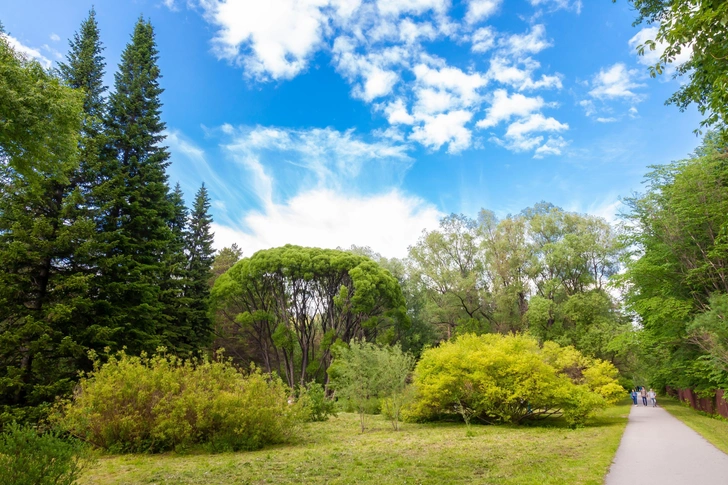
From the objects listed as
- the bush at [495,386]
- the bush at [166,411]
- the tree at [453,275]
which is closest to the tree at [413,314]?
the tree at [453,275]

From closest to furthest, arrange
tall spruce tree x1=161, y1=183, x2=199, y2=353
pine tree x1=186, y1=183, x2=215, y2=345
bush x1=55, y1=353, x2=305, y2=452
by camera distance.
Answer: bush x1=55, y1=353, x2=305, y2=452 < tall spruce tree x1=161, y1=183, x2=199, y2=353 < pine tree x1=186, y1=183, x2=215, y2=345

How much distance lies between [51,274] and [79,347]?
3035mm

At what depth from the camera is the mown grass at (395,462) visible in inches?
292

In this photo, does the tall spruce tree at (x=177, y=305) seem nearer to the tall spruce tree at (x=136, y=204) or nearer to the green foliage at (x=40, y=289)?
the tall spruce tree at (x=136, y=204)

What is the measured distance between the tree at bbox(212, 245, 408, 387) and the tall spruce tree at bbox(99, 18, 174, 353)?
22.2 ft

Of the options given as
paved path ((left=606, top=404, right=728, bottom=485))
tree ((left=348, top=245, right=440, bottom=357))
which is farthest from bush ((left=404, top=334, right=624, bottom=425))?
tree ((left=348, top=245, right=440, bottom=357))

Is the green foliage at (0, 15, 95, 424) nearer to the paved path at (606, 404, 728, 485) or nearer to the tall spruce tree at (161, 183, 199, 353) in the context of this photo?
the tall spruce tree at (161, 183, 199, 353)

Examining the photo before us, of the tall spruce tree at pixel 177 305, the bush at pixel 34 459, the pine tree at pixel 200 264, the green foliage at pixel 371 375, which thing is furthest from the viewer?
the pine tree at pixel 200 264

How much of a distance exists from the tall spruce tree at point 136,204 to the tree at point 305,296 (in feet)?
22.2

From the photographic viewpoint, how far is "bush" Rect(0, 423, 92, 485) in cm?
438

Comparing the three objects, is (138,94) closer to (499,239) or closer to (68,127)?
(68,127)

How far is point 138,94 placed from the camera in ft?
66.8

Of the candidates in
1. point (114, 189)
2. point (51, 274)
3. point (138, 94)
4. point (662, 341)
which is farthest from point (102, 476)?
point (662, 341)

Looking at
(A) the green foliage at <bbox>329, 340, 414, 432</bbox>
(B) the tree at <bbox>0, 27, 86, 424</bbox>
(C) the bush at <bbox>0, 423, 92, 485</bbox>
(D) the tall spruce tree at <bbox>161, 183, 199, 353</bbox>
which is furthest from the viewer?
(D) the tall spruce tree at <bbox>161, 183, 199, 353</bbox>
